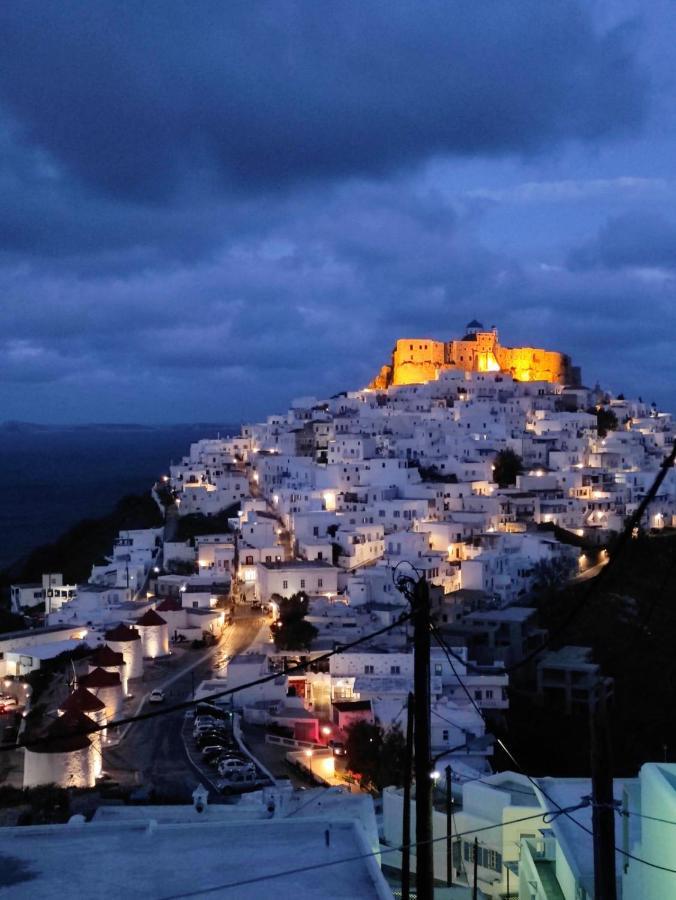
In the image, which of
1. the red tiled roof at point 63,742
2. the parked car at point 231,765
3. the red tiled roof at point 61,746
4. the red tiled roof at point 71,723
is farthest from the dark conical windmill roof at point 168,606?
the red tiled roof at point 61,746

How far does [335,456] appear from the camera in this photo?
127ft

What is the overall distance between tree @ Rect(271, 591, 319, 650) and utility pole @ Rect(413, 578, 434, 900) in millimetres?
15844

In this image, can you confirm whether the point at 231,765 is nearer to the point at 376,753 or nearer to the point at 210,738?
the point at 210,738

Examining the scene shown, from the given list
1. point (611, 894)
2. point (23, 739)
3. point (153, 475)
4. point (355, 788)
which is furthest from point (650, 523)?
point (153, 475)

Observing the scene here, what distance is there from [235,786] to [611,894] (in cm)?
887

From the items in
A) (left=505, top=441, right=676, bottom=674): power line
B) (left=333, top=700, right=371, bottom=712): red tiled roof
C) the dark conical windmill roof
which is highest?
(left=505, top=441, right=676, bottom=674): power line

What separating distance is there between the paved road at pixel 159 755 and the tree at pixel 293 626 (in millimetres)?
2101

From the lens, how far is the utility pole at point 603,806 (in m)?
5.55

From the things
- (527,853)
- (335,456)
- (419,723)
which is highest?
(335,456)

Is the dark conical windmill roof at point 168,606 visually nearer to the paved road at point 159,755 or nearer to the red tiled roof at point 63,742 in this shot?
the paved road at point 159,755

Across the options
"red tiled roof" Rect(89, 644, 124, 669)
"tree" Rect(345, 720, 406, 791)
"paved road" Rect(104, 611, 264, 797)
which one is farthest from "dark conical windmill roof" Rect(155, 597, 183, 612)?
"tree" Rect(345, 720, 406, 791)

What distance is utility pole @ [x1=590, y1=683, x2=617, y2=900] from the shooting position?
555cm

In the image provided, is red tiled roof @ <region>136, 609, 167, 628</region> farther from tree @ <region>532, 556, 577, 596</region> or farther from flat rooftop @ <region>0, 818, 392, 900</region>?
flat rooftop @ <region>0, 818, 392, 900</region>

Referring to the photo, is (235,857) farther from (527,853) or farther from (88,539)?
(88,539)
